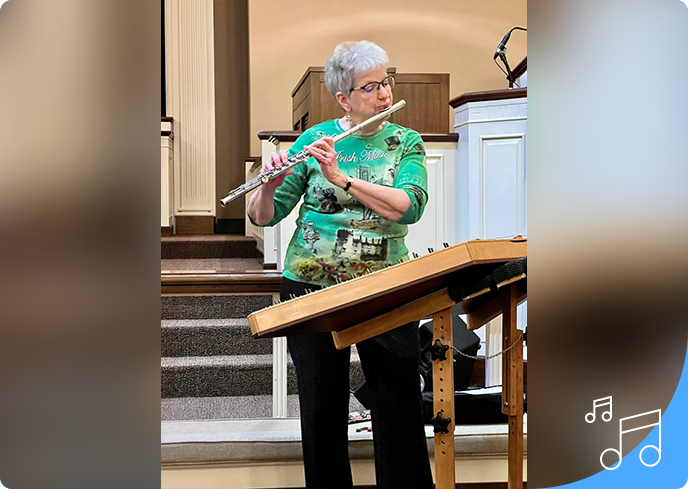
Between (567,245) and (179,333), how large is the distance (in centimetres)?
236

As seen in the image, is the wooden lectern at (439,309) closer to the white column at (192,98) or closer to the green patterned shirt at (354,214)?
the green patterned shirt at (354,214)

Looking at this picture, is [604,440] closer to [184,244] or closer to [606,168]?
[606,168]

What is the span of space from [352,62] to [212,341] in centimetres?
192

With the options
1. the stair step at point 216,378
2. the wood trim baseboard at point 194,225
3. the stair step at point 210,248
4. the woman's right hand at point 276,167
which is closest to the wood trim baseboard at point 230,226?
the wood trim baseboard at point 194,225

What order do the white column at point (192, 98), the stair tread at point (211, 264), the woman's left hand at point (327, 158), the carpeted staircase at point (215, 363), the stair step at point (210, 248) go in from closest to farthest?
the woman's left hand at point (327, 158) < the carpeted staircase at point (215, 363) < the stair tread at point (211, 264) < the stair step at point (210, 248) < the white column at point (192, 98)

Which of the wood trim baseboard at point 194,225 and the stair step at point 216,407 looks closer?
the stair step at point 216,407

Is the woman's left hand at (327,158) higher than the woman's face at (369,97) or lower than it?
lower

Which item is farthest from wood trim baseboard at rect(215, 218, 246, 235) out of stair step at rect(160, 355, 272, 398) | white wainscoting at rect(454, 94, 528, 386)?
stair step at rect(160, 355, 272, 398)

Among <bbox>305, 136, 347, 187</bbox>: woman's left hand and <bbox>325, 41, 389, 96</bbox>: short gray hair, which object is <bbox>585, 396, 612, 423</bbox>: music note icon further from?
<bbox>325, 41, 389, 96</bbox>: short gray hair

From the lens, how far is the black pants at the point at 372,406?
4.93ft

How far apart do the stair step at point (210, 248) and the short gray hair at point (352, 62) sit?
10.5ft

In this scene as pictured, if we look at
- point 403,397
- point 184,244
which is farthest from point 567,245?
point 184,244

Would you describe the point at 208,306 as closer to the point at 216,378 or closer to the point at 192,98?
the point at 216,378

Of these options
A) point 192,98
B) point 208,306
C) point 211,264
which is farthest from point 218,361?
point 192,98
